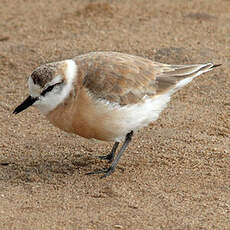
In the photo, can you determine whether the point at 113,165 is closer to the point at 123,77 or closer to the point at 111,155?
the point at 111,155

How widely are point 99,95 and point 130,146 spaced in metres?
1.20

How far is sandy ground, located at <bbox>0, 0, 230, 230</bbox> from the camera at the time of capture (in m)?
5.11

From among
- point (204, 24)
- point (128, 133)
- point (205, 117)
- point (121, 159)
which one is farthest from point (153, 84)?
point (204, 24)

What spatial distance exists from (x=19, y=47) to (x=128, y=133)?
3.70 metres

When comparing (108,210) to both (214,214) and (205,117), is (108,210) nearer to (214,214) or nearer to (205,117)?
(214,214)

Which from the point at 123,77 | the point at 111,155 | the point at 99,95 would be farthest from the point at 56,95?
the point at 111,155

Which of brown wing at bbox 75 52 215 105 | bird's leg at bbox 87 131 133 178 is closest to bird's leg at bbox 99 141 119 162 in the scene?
bird's leg at bbox 87 131 133 178

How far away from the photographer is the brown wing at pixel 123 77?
18.4ft

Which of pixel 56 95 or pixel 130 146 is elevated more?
pixel 56 95

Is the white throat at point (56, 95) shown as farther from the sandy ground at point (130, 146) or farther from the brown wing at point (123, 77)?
the sandy ground at point (130, 146)

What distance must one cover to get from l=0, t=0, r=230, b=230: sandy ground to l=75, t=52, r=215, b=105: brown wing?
0.86 metres

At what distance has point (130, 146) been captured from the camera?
6.51 metres

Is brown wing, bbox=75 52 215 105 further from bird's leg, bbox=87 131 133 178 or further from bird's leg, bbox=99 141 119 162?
bird's leg, bbox=99 141 119 162

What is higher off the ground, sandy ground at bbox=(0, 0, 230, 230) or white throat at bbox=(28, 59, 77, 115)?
white throat at bbox=(28, 59, 77, 115)
